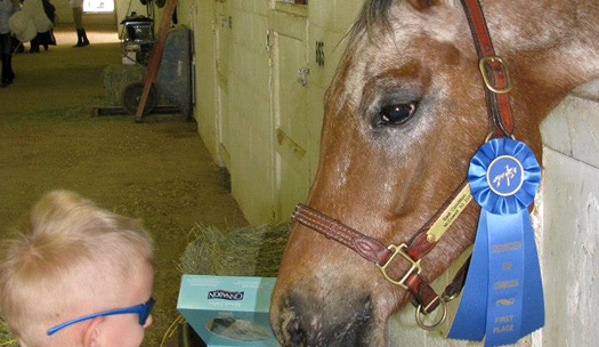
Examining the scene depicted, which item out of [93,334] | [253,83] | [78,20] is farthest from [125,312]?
[78,20]

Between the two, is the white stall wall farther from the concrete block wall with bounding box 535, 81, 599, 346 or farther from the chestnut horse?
the chestnut horse

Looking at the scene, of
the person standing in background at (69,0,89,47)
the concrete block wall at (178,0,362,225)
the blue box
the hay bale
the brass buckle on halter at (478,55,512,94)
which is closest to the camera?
the brass buckle on halter at (478,55,512,94)

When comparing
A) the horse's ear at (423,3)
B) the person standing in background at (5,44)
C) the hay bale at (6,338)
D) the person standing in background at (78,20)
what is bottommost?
the person standing in background at (78,20)

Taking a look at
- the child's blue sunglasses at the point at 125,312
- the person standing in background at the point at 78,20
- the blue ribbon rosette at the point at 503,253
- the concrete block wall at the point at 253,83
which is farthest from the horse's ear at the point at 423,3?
the person standing in background at the point at 78,20

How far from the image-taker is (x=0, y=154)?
9.13m

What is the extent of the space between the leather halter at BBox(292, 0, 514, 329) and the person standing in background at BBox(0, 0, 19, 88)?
13.6 meters

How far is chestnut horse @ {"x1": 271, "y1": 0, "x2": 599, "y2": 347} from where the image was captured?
1605 mm

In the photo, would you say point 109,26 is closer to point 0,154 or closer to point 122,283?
point 0,154

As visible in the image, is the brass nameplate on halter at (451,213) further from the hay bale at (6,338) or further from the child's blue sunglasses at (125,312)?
the hay bale at (6,338)

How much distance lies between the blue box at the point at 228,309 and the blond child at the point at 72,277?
40.6 inches

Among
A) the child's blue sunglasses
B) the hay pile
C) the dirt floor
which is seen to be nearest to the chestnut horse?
the child's blue sunglasses

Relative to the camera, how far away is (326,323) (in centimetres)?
173

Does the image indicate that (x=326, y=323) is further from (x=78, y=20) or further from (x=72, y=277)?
(x=78, y=20)

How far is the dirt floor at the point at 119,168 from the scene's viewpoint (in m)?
6.23
